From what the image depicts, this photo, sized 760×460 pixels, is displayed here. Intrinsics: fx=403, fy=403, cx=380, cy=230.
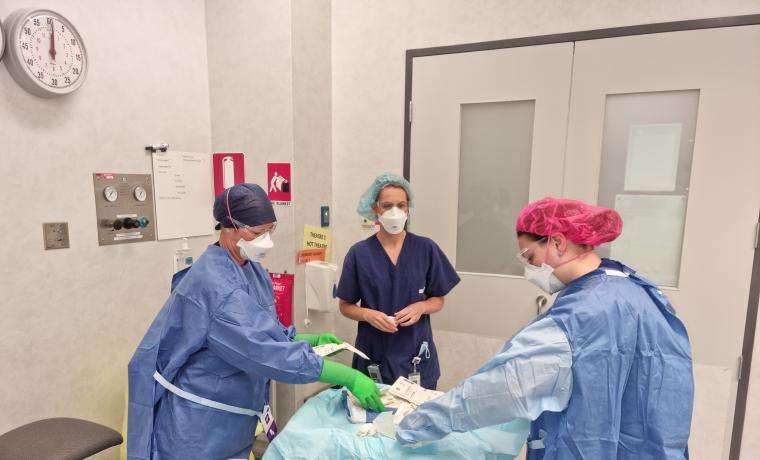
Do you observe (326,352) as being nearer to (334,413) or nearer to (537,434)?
(334,413)

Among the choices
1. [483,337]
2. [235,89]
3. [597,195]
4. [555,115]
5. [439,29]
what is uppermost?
[439,29]

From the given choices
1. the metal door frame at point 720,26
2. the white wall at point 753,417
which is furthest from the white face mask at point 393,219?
the white wall at point 753,417

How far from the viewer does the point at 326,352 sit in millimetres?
1449

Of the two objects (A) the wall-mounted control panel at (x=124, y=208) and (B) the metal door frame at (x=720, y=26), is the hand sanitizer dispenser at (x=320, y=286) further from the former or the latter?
(B) the metal door frame at (x=720, y=26)

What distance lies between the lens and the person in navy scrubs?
1.68m

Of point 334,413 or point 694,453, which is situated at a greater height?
point 334,413

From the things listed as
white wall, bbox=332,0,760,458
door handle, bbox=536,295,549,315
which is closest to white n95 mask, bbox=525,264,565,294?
door handle, bbox=536,295,549,315

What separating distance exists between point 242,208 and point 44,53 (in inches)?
42.7

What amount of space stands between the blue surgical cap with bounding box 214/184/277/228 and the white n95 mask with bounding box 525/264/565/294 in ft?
2.68

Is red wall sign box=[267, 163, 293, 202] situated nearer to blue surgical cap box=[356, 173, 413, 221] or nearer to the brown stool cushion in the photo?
blue surgical cap box=[356, 173, 413, 221]

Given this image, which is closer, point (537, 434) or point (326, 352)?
point (537, 434)

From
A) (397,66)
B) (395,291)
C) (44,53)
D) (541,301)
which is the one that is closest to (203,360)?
(395,291)

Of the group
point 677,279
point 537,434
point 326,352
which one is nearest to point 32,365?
point 326,352

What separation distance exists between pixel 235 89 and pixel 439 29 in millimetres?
1137
